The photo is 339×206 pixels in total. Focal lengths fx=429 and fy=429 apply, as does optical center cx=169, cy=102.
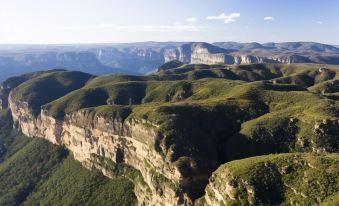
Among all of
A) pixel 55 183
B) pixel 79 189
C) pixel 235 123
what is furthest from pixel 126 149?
pixel 55 183

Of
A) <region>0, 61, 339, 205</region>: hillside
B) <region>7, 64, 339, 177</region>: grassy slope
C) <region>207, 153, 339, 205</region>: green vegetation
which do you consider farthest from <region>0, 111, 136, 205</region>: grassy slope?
<region>207, 153, 339, 205</region>: green vegetation

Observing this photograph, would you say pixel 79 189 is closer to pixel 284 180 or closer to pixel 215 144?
pixel 215 144

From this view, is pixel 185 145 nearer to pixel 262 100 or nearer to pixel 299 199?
pixel 299 199

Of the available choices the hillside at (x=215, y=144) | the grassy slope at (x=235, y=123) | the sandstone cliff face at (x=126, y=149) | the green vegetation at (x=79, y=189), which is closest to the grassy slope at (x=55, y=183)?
the green vegetation at (x=79, y=189)

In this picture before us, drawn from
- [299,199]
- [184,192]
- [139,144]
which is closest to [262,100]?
[139,144]

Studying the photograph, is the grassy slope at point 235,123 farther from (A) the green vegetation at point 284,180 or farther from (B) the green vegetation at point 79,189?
(B) the green vegetation at point 79,189

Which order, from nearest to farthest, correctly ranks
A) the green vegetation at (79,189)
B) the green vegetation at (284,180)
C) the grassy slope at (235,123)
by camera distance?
the green vegetation at (284,180), the grassy slope at (235,123), the green vegetation at (79,189)
